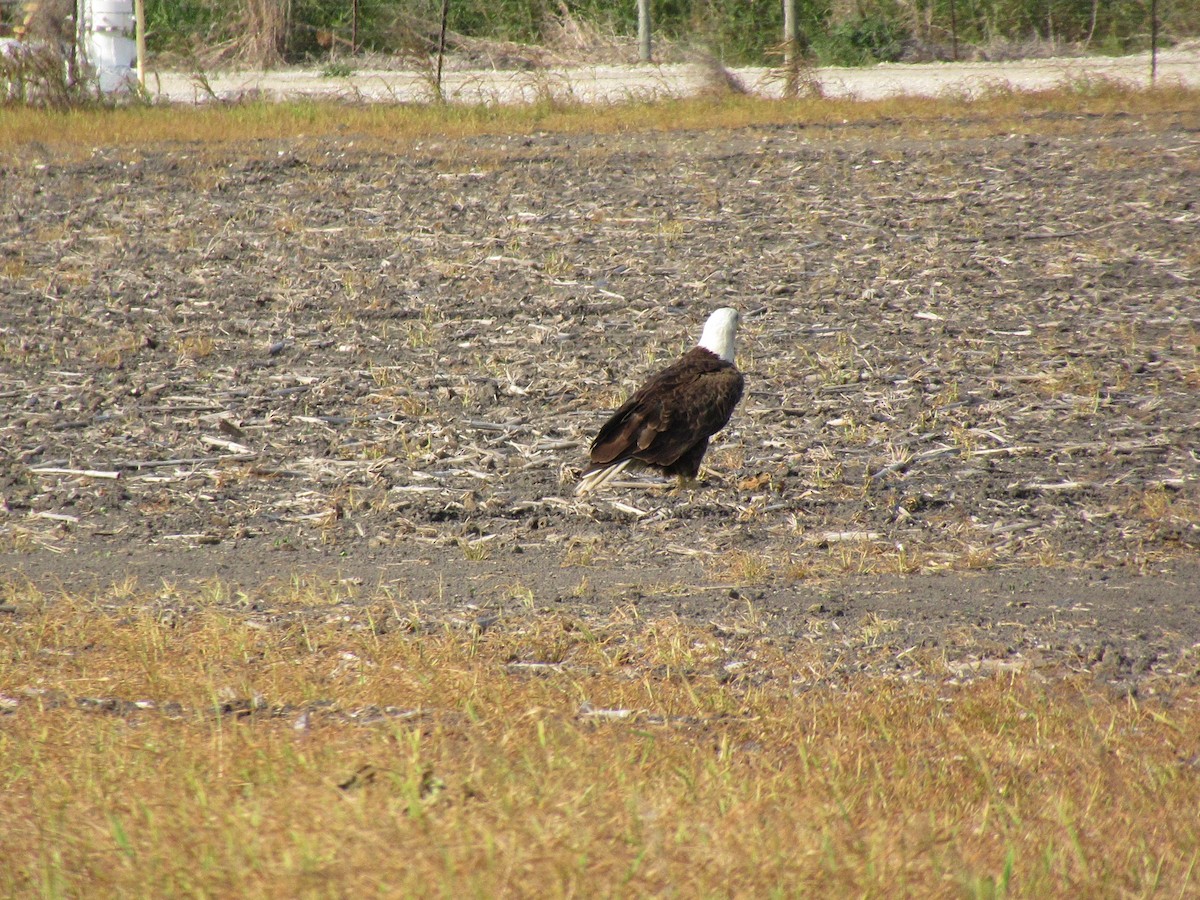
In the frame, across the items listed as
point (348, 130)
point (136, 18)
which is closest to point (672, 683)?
point (348, 130)

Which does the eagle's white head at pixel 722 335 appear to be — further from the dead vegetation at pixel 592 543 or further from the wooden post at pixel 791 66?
the wooden post at pixel 791 66

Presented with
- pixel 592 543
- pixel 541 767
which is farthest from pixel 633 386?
pixel 541 767

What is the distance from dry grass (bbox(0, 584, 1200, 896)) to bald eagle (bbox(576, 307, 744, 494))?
1.75 metres

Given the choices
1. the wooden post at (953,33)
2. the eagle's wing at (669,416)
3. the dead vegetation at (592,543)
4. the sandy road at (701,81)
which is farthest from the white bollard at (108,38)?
the eagle's wing at (669,416)

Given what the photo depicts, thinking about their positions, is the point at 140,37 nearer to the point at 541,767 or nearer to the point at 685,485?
the point at 685,485

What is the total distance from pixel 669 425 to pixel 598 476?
1.52 ft

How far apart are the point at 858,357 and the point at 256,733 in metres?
6.09

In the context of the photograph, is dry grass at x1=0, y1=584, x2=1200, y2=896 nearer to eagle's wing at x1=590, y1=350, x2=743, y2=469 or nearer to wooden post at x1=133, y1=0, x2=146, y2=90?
eagle's wing at x1=590, y1=350, x2=743, y2=469

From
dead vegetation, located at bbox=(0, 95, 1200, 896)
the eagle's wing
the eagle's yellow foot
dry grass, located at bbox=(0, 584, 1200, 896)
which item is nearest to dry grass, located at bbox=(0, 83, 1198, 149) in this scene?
dead vegetation, located at bbox=(0, 95, 1200, 896)

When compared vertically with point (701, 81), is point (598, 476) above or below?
below

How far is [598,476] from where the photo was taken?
712 cm

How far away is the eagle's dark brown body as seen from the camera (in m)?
7.04

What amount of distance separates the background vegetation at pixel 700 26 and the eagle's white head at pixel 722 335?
16372mm

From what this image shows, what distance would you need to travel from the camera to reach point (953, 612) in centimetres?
550
